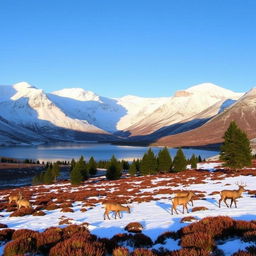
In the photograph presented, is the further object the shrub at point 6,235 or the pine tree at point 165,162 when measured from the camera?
the pine tree at point 165,162

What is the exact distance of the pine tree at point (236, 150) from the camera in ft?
165

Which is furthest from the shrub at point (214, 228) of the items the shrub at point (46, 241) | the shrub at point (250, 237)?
the shrub at point (46, 241)

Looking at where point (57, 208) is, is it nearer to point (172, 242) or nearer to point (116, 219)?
point (116, 219)

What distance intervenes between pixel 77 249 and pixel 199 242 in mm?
3642

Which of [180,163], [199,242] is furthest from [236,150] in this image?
[199,242]

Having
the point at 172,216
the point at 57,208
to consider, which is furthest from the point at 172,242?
the point at 57,208

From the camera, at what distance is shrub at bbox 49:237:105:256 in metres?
7.63

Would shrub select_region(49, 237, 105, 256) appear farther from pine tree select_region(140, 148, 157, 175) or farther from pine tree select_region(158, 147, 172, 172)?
pine tree select_region(158, 147, 172, 172)

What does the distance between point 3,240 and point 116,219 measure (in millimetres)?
7139

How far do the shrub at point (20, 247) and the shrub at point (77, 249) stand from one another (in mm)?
1241

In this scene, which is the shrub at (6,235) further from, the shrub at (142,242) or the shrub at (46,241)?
the shrub at (142,242)

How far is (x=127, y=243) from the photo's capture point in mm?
10852

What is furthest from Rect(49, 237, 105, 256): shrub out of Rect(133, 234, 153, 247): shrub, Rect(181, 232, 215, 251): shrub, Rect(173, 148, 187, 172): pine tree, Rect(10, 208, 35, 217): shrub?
Rect(173, 148, 187, 172): pine tree

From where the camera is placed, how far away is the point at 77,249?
25.7ft
